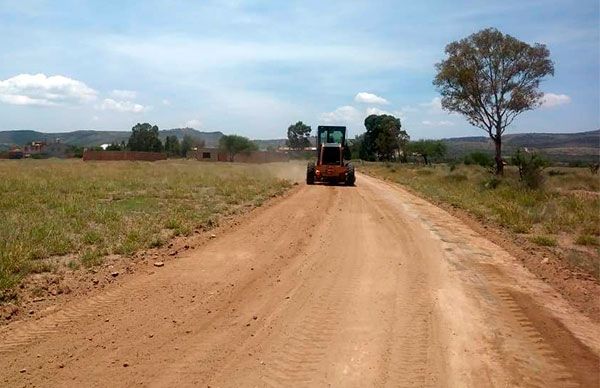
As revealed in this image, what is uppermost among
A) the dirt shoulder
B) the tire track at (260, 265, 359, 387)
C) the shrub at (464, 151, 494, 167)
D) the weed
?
the shrub at (464, 151, 494, 167)

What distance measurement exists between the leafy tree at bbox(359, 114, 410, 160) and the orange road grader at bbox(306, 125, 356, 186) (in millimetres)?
67667

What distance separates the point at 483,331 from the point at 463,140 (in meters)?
183

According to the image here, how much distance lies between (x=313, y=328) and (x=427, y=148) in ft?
333

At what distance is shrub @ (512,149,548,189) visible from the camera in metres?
28.3

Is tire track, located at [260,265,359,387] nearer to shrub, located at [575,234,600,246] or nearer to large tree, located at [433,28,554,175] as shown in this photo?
shrub, located at [575,234,600,246]

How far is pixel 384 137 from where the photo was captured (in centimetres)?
10112

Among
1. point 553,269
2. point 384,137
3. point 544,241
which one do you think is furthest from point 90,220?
point 384,137

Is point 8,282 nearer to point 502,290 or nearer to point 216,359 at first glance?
point 216,359

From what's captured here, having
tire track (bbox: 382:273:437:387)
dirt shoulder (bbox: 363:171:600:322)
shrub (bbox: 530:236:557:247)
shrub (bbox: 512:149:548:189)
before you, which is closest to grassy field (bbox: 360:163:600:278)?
shrub (bbox: 530:236:557:247)

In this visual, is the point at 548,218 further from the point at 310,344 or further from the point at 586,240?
the point at 310,344

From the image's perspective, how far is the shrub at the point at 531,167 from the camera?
28.3 meters

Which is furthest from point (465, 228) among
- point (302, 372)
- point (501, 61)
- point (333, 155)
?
point (501, 61)

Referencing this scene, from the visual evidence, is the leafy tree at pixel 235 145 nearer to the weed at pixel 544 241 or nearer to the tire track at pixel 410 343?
the weed at pixel 544 241

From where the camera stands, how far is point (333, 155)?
32656 mm
